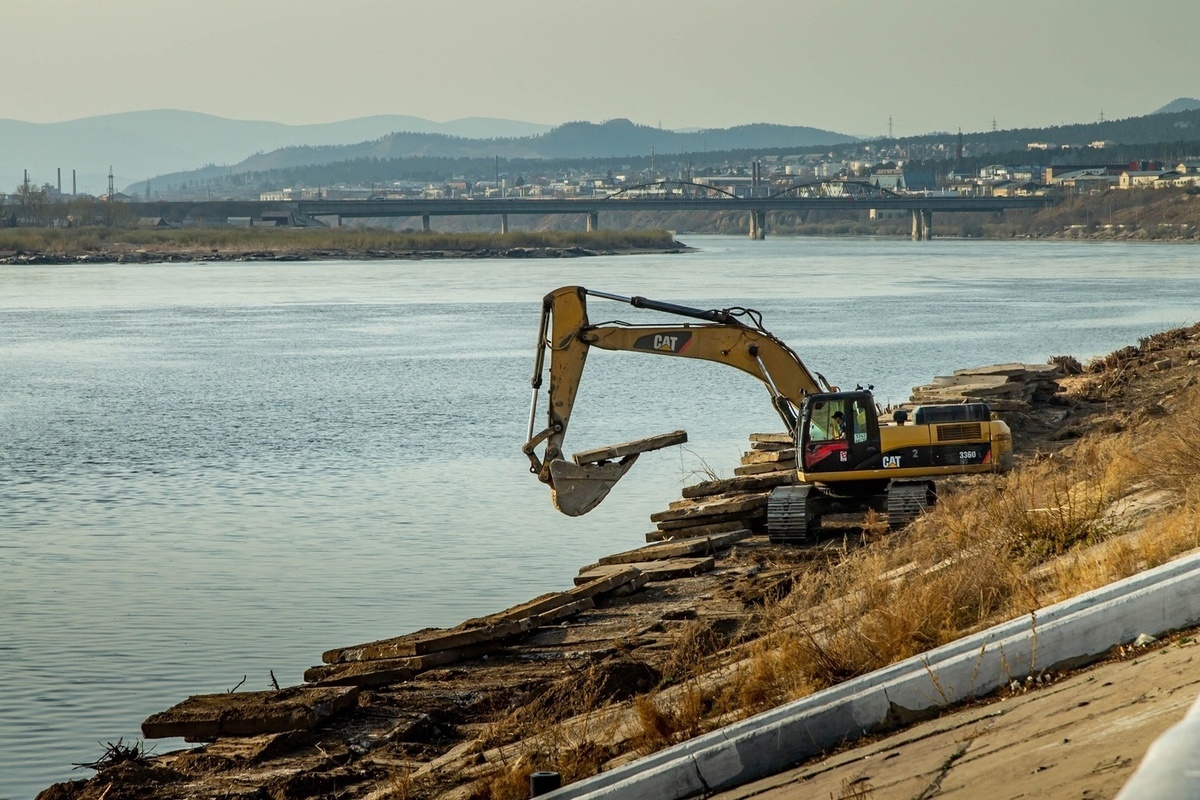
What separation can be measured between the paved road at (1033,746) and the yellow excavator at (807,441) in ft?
35.7

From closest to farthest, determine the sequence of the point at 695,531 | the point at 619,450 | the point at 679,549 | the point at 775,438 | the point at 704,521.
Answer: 1. the point at 679,549
2. the point at 619,450
3. the point at 695,531
4. the point at 704,521
5. the point at 775,438

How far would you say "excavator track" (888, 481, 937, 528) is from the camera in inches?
737

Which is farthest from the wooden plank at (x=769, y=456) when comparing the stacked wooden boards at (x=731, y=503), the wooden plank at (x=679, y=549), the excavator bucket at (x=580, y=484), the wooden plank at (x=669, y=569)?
the wooden plank at (x=669, y=569)

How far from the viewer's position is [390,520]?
23766 mm

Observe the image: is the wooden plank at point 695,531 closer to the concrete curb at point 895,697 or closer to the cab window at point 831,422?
the cab window at point 831,422

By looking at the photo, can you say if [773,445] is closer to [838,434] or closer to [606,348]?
[838,434]

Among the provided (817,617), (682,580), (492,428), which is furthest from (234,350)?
(817,617)

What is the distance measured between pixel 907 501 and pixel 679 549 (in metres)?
2.82

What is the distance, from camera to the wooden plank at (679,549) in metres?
18.8

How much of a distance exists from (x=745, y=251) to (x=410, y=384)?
13166 cm

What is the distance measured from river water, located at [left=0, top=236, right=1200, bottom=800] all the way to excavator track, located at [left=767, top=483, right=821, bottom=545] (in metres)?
2.79

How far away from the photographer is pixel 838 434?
1975 centimetres

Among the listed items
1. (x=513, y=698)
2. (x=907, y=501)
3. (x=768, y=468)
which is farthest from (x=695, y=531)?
(x=513, y=698)

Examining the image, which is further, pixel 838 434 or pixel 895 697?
pixel 838 434
